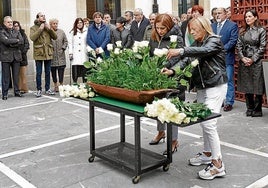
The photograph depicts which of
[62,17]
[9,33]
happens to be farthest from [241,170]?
[62,17]

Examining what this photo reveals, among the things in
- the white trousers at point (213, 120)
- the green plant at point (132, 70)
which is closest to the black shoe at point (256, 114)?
the white trousers at point (213, 120)

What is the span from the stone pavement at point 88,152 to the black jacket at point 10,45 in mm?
1434

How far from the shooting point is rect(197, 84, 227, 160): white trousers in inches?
178

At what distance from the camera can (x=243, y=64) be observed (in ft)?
24.5

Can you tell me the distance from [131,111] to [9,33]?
581cm

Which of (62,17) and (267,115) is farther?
(62,17)

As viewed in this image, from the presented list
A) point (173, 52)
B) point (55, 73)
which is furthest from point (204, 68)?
point (55, 73)

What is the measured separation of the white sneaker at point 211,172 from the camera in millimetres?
4531

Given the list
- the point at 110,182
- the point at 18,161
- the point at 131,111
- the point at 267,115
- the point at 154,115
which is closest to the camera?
the point at 154,115

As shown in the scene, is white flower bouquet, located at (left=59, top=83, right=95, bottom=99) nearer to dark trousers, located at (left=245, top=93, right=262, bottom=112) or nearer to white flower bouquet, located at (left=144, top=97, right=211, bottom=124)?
white flower bouquet, located at (left=144, top=97, right=211, bottom=124)

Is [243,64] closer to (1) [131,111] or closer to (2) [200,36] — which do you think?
(2) [200,36]

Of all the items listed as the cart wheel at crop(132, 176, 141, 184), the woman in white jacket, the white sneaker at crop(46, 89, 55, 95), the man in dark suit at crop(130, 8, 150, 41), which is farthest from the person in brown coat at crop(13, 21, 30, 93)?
the cart wheel at crop(132, 176, 141, 184)

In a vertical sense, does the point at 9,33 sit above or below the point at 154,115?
above

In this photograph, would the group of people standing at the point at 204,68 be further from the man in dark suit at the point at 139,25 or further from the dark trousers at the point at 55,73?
the dark trousers at the point at 55,73
